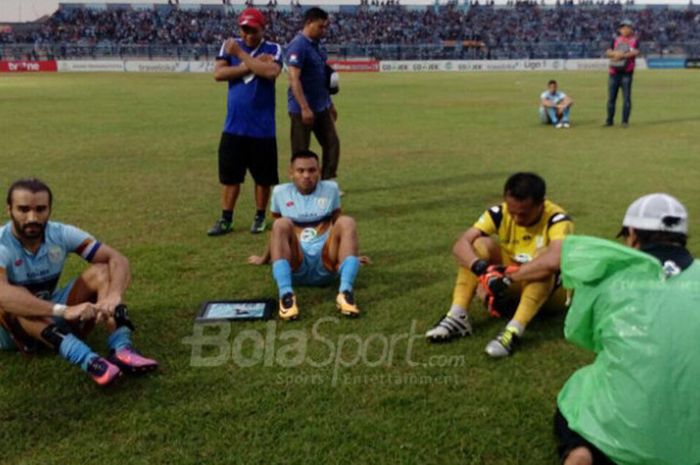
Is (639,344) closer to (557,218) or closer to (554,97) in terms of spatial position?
(557,218)

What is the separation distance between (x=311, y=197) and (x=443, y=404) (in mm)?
2429

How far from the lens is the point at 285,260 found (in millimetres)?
4922

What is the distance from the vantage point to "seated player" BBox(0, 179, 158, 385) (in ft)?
12.0

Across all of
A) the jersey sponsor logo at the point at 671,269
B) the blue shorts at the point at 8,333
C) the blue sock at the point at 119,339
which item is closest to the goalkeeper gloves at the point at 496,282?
the jersey sponsor logo at the point at 671,269

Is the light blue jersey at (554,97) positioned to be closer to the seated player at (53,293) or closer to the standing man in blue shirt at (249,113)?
the standing man in blue shirt at (249,113)

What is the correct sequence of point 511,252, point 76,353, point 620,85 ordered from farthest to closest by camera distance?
point 620,85 → point 511,252 → point 76,353

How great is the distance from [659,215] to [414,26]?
6266 centimetres

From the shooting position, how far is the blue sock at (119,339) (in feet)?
12.8

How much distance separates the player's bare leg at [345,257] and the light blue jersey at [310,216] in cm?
12

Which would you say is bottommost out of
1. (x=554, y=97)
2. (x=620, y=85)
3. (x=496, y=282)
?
(x=496, y=282)

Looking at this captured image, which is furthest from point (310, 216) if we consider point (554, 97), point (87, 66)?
point (87, 66)

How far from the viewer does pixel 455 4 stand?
6850cm

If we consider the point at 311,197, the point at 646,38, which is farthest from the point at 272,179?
the point at 646,38

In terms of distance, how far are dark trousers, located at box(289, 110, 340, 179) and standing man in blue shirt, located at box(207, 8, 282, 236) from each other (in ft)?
2.84
